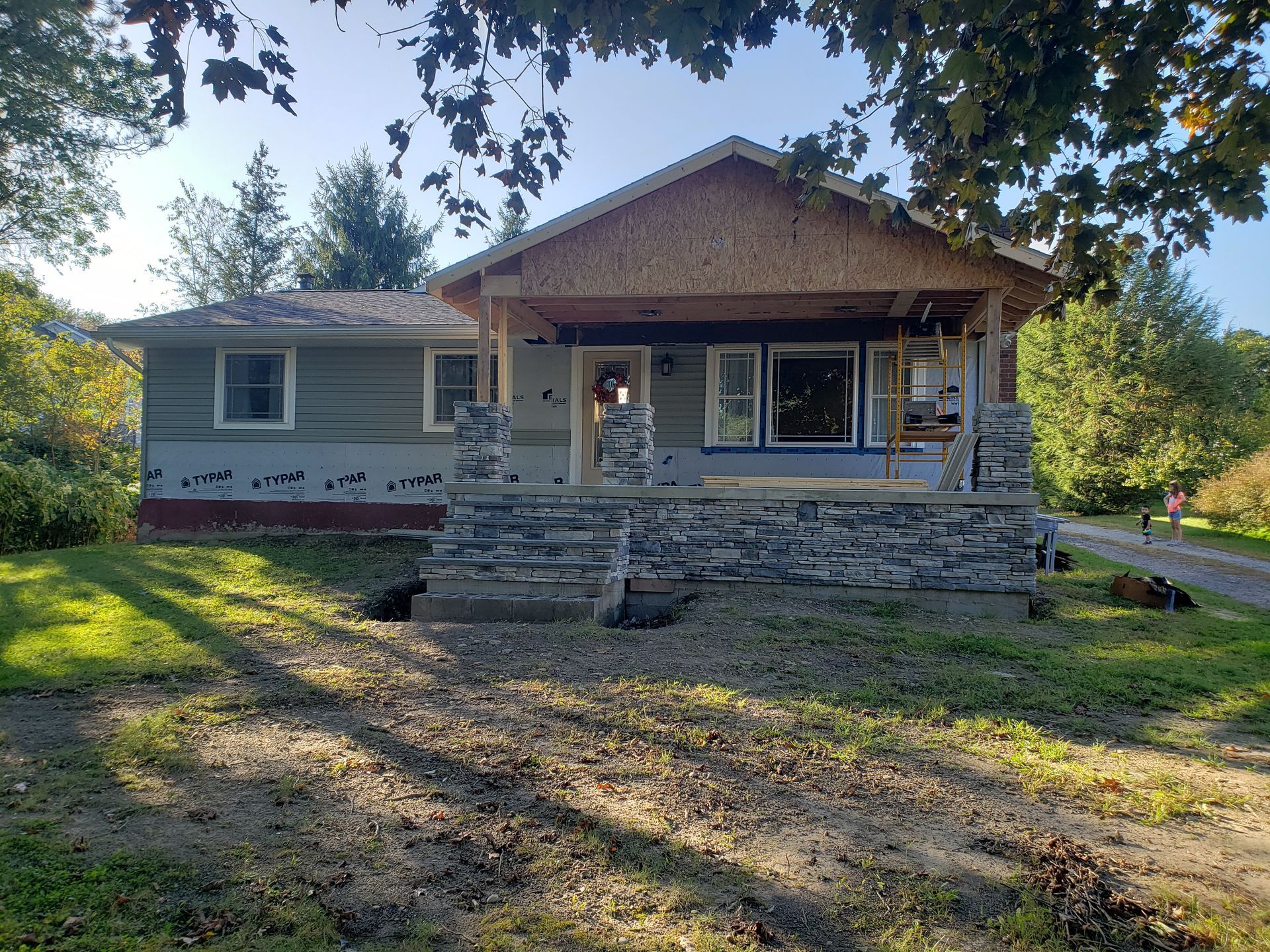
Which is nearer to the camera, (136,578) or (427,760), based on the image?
(427,760)

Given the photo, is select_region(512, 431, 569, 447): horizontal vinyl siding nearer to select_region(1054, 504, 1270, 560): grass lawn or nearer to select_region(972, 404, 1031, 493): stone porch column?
select_region(972, 404, 1031, 493): stone porch column

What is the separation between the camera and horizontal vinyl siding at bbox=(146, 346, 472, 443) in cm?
1233

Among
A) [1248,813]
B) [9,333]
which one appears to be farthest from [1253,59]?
[9,333]

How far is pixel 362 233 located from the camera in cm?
3092

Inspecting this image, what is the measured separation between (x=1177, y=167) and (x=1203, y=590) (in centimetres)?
763

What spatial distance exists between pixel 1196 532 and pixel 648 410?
17.8 metres

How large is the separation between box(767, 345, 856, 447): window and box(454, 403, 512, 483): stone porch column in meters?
4.35

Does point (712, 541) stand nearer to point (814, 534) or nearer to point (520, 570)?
point (814, 534)

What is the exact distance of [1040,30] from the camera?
380cm

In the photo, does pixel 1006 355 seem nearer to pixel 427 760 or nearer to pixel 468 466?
pixel 468 466

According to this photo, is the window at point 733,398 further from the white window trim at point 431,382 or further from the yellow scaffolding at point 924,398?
the white window trim at point 431,382

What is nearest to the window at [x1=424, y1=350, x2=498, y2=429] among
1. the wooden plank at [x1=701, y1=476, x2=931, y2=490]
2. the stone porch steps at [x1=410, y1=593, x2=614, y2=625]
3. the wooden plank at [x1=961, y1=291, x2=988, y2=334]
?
the wooden plank at [x1=701, y1=476, x2=931, y2=490]

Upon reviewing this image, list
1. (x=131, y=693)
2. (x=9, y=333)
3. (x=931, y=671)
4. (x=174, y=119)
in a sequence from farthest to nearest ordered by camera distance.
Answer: (x=9, y=333) → (x=931, y=671) → (x=131, y=693) → (x=174, y=119)

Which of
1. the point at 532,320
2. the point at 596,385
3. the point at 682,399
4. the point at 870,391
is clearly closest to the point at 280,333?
the point at 532,320
